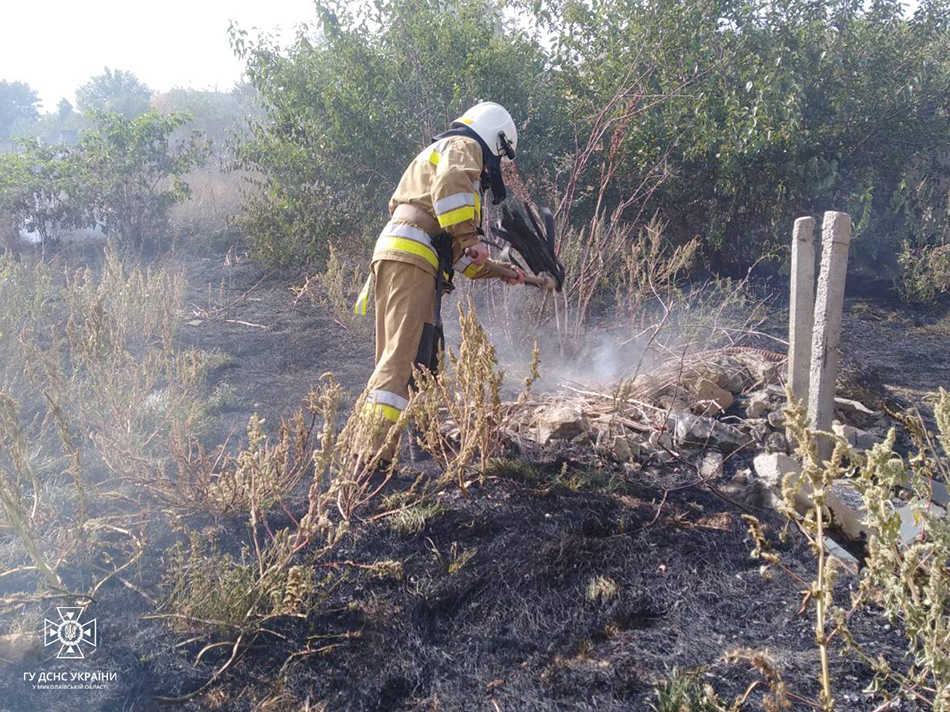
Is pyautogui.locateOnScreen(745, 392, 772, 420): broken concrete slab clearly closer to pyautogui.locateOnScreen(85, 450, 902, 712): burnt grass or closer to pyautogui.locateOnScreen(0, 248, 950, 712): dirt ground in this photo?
pyautogui.locateOnScreen(0, 248, 950, 712): dirt ground

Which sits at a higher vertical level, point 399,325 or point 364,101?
point 364,101

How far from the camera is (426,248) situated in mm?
3545

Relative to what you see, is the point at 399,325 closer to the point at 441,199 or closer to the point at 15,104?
the point at 441,199

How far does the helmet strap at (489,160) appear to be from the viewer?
366cm

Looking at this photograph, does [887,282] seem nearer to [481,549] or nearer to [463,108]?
[463,108]

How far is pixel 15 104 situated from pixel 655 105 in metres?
42.6

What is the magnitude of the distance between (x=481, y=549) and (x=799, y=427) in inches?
61.8

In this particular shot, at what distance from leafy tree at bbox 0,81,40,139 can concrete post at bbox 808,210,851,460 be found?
43.0m

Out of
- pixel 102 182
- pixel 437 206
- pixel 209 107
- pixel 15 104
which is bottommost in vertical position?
pixel 437 206

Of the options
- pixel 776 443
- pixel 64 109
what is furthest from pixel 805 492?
pixel 64 109

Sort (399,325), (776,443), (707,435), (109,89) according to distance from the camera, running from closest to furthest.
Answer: (399,325) → (707,435) → (776,443) → (109,89)

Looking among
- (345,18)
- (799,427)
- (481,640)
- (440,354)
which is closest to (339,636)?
(481,640)

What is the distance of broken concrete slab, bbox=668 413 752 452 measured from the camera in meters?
3.81

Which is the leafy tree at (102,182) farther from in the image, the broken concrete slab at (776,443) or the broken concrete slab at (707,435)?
the broken concrete slab at (776,443)
